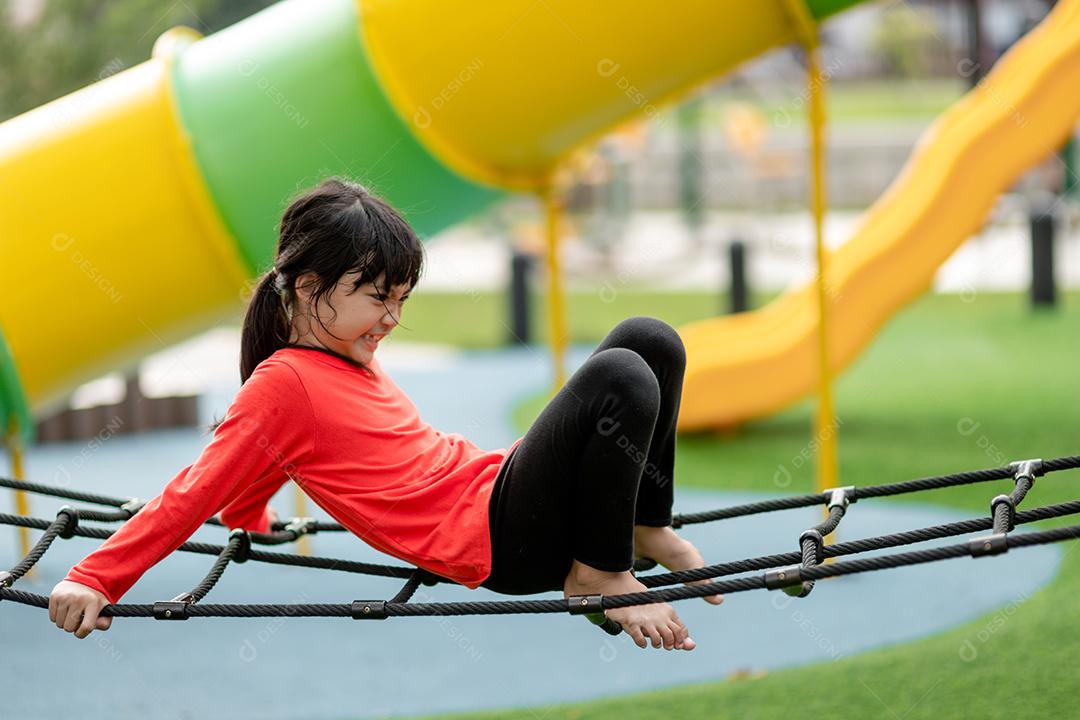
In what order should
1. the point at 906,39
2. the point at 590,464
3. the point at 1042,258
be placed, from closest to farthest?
the point at 590,464
the point at 1042,258
the point at 906,39

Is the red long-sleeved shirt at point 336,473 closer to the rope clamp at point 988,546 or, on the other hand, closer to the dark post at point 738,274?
the rope clamp at point 988,546

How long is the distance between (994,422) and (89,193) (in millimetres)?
4244

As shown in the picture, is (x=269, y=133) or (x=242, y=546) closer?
(x=242, y=546)

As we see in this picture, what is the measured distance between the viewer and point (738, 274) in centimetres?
898

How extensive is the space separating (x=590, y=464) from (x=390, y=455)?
1.27 ft

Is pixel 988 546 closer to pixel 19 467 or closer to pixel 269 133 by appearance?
pixel 269 133

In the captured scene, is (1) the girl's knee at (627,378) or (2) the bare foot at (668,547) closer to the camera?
(1) the girl's knee at (627,378)

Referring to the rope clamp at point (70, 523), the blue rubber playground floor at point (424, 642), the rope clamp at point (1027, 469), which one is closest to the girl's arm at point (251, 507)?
the rope clamp at point (70, 523)

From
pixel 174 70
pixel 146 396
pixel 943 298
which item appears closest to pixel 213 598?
pixel 174 70

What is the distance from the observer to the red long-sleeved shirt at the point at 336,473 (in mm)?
2238

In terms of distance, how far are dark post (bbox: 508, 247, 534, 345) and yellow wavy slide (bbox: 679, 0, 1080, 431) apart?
3437 millimetres

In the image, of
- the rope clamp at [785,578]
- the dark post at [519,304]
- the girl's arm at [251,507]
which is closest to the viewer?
the rope clamp at [785,578]

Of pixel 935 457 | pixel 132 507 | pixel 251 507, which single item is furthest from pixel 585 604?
pixel 935 457

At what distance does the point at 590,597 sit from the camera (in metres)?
2.19
